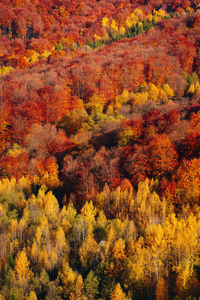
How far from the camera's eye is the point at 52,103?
311 feet

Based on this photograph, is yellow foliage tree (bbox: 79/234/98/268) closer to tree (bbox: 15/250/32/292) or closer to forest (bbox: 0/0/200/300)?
forest (bbox: 0/0/200/300)

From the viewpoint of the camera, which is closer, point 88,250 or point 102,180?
point 88,250

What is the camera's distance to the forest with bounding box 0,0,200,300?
35.2 metres

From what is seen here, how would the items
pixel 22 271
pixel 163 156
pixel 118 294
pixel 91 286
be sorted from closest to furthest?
pixel 118 294, pixel 91 286, pixel 22 271, pixel 163 156

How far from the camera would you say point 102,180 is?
180 feet

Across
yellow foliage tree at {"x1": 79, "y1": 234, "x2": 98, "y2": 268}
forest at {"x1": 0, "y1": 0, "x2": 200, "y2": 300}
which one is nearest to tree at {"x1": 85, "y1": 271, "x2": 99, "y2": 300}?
forest at {"x1": 0, "y1": 0, "x2": 200, "y2": 300}

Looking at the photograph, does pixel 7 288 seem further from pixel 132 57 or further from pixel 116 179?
pixel 132 57

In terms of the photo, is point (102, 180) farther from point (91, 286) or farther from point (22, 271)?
point (91, 286)

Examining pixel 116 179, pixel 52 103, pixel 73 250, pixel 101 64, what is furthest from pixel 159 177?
pixel 101 64

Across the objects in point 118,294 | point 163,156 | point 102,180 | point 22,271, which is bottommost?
point 22,271

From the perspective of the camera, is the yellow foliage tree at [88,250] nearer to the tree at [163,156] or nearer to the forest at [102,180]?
the forest at [102,180]

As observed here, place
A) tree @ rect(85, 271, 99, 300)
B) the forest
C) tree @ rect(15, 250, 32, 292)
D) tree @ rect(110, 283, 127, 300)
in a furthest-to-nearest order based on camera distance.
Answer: tree @ rect(15, 250, 32, 292) → the forest → tree @ rect(85, 271, 99, 300) → tree @ rect(110, 283, 127, 300)

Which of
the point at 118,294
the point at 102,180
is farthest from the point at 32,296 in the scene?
the point at 102,180

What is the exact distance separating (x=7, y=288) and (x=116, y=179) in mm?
25824
